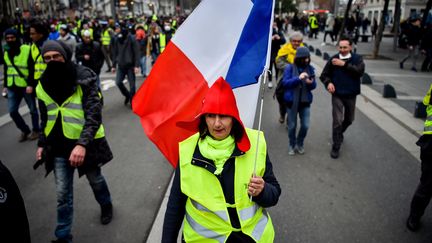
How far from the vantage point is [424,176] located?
137 inches

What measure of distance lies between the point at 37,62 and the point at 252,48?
4867 millimetres

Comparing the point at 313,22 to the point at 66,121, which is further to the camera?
the point at 313,22

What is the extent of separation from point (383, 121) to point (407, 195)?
3.38 metres

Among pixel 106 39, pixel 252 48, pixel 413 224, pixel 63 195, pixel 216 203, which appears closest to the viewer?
pixel 216 203

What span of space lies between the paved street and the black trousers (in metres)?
0.24

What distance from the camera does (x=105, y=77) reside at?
1342 centimetres

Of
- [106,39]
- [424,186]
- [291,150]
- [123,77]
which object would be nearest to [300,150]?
[291,150]

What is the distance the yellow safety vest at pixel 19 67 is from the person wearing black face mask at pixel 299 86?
4.46 meters

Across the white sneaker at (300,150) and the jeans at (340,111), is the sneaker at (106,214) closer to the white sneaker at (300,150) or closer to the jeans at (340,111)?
the white sneaker at (300,150)

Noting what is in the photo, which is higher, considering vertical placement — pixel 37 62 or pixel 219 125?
pixel 219 125

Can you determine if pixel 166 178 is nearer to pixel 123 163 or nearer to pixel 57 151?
→ pixel 123 163

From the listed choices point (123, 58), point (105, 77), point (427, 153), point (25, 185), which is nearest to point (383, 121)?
point (427, 153)

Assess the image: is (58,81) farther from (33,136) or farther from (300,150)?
(33,136)

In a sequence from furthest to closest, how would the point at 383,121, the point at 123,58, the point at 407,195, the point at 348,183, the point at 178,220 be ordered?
the point at 123,58
the point at 383,121
the point at 348,183
the point at 407,195
the point at 178,220
